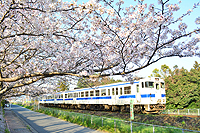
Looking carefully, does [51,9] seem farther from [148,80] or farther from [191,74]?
[191,74]

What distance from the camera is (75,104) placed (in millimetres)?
28500

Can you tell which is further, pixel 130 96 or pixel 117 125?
pixel 130 96

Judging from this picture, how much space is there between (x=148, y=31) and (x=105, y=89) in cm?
1498

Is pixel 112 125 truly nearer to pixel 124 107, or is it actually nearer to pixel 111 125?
pixel 111 125

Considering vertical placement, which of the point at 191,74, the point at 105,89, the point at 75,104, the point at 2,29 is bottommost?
the point at 75,104

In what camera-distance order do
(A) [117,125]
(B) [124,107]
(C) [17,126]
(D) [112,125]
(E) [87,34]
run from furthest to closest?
1. (B) [124,107]
2. (C) [17,126]
3. (D) [112,125]
4. (A) [117,125]
5. (E) [87,34]

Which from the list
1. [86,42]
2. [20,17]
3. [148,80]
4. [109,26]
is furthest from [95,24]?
[148,80]

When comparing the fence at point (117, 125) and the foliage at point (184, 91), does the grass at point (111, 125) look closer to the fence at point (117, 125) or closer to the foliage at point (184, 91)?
the fence at point (117, 125)

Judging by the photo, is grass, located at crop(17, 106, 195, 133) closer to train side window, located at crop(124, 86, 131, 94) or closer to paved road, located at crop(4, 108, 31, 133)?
paved road, located at crop(4, 108, 31, 133)

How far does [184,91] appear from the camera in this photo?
2539cm

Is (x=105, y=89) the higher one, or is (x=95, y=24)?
(x=95, y=24)

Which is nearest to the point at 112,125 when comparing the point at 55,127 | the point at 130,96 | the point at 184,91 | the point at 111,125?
the point at 111,125

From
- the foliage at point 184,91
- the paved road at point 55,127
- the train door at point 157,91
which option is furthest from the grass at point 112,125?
the foliage at point 184,91

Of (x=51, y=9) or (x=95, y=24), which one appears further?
(x=95, y=24)
